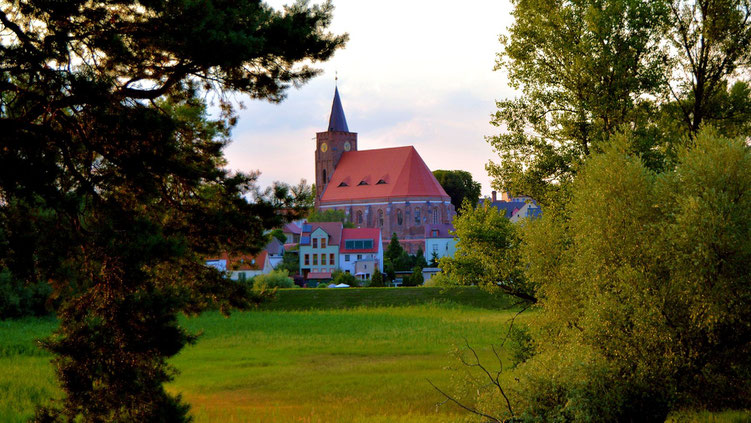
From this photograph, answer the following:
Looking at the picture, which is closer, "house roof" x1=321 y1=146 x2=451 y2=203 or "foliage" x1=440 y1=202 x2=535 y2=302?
"foliage" x1=440 y1=202 x2=535 y2=302

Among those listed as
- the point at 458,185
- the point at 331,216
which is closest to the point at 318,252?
the point at 331,216

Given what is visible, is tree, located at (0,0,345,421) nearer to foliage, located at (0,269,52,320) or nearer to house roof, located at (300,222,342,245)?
foliage, located at (0,269,52,320)

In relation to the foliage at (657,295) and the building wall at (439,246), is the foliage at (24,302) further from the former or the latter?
the building wall at (439,246)

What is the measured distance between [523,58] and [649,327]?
30.6 feet

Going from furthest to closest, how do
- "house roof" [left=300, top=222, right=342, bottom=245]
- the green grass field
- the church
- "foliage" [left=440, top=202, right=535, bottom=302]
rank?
the church, "house roof" [left=300, top=222, right=342, bottom=245], "foliage" [left=440, top=202, right=535, bottom=302], the green grass field

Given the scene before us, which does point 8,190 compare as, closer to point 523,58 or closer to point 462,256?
point 462,256

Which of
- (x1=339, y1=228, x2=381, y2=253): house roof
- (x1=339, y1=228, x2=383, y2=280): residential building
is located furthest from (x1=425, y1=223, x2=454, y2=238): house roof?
(x1=339, y1=228, x2=383, y2=280): residential building

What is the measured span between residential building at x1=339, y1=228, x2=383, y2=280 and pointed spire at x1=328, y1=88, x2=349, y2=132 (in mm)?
36572

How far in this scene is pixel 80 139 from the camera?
9.64m

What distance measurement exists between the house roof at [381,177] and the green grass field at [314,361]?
6417 cm

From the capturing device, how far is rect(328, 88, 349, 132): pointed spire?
384 feet

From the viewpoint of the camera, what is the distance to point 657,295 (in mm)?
11586

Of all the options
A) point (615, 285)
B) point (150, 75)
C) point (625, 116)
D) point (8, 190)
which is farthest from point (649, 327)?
point (8, 190)

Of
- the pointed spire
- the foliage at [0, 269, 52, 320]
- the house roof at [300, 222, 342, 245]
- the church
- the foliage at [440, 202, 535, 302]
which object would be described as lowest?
the foliage at [0, 269, 52, 320]
